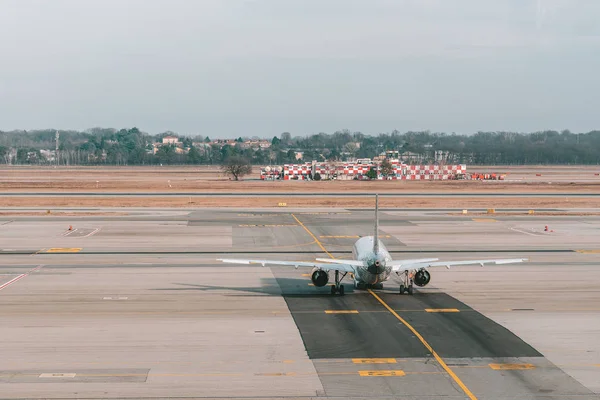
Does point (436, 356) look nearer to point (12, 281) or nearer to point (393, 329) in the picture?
point (393, 329)

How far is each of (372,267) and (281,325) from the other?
21.6 feet

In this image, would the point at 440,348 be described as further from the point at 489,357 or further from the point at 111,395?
the point at 111,395

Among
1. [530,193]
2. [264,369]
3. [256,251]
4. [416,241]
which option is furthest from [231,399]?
[530,193]

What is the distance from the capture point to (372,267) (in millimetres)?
38781

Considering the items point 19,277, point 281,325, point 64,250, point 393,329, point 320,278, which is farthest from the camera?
point 64,250

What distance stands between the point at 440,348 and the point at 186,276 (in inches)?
935

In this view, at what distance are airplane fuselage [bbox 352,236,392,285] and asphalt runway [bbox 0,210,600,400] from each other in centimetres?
143

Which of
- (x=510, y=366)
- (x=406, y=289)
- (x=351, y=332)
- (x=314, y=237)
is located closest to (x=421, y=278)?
(x=406, y=289)

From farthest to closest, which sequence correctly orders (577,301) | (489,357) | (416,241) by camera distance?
(416,241), (577,301), (489,357)

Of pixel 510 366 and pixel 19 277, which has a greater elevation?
pixel 510 366

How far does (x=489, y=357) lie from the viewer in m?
29.8

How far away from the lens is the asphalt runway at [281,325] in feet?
86.4

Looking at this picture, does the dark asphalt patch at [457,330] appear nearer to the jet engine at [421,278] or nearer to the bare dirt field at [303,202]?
the jet engine at [421,278]

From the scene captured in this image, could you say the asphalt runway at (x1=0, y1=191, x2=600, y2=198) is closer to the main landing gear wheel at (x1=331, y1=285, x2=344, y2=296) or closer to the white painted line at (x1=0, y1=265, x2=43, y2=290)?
the white painted line at (x1=0, y1=265, x2=43, y2=290)
